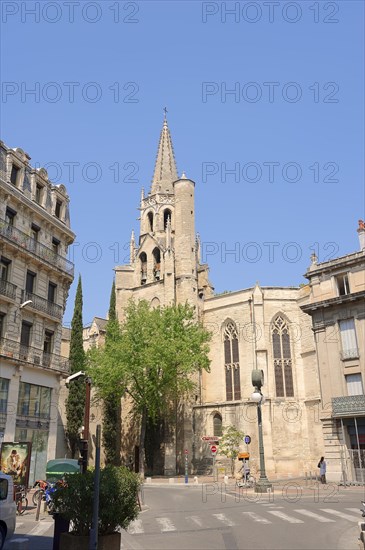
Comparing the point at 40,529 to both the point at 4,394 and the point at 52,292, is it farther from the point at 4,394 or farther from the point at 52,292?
the point at 52,292

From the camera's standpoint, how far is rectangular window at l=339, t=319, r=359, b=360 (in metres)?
→ 27.7

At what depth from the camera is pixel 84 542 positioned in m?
7.57

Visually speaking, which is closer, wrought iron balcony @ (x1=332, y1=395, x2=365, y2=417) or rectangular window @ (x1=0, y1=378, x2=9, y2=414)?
rectangular window @ (x1=0, y1=378, x2=9, y2=414)

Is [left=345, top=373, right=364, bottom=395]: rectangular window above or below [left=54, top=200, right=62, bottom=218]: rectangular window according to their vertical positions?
below

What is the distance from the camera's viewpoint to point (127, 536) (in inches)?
451

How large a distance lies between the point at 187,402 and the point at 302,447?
33.7 ft

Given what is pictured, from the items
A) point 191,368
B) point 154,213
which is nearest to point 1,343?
point 191,368

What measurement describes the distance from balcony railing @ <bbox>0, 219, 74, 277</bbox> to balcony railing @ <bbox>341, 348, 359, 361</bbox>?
55.2ft

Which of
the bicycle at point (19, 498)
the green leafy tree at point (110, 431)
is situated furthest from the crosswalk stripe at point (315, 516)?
the green leafy tree at point (110, 431)

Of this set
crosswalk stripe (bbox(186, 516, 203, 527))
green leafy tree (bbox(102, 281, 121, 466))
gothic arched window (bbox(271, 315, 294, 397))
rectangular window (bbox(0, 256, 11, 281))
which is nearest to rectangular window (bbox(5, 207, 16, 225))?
rectangular window (bbox(0, 256, 11, 281))

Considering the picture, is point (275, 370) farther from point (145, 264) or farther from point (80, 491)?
point (80, 491)

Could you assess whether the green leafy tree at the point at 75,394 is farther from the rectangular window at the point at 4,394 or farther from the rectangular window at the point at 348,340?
the rectangular window at the point at 348,340

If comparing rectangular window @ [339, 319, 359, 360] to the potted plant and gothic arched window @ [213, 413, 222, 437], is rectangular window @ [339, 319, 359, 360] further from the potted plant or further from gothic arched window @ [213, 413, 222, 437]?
the potted plant

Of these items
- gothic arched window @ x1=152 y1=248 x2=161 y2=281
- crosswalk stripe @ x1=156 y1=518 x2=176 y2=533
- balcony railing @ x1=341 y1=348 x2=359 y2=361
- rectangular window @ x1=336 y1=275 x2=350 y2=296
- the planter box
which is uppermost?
gothic arched window @ x1=152 y1=248 x2=161 y2=281
